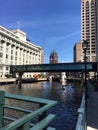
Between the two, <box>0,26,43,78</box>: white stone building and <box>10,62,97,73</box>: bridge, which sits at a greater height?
<box>0,26,43,78</box>: white stone building

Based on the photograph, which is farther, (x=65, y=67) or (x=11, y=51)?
(x=11, y=51)

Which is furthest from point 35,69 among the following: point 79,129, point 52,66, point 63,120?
point 79,129

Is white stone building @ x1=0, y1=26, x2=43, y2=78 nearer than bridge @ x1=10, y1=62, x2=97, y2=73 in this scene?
No

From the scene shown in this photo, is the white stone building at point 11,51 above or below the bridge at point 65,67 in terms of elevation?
above

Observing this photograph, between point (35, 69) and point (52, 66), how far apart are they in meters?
14.2

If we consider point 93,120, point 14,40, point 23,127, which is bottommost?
point 93,120

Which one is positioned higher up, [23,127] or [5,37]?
[5,37]

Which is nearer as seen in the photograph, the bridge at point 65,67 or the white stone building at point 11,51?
the bridge at point 65,67

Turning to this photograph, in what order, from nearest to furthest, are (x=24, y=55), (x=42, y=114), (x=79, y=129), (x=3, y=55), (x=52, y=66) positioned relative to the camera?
1. (x=42, y=114)
2. (x=79, y=129)
3. (x=52, y=66)
4. (x=3, y=55)
5. (x=24, y=55)

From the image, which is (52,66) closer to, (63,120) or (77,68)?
(77,68)

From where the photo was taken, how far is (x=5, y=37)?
15200cm

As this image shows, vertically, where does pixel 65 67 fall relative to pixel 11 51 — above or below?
below

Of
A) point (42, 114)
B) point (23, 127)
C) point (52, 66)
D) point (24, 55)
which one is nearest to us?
point (23, 127)

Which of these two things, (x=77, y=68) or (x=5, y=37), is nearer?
(x=77, y=68)
